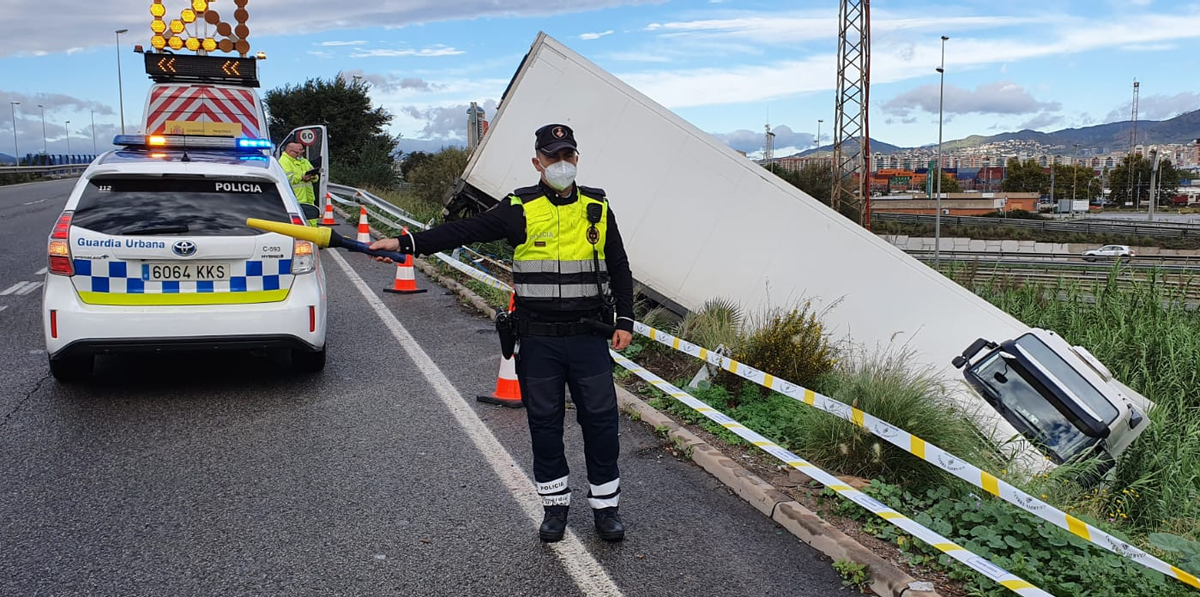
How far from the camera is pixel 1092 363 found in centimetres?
830

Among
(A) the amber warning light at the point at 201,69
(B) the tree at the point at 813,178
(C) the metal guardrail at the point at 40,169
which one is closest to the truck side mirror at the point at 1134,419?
(A) the amber warning light at the point at 201,69

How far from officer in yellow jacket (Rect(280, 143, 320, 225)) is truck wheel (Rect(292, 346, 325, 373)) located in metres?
6.06

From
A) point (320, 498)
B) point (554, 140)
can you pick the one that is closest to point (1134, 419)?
point (554, 140)

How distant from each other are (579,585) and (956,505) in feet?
6.72

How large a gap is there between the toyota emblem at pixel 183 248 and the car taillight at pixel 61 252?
27.6 inches

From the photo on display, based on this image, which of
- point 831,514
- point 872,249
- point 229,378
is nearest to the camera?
point 831,514

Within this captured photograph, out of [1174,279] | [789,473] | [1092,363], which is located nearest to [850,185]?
[1174,279]

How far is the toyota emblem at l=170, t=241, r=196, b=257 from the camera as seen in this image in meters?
6.48

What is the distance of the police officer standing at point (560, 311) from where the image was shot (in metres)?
4.44

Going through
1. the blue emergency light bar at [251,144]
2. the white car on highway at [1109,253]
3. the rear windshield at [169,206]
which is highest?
the blue emergency light bar at [251,144]

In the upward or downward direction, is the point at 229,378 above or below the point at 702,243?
below

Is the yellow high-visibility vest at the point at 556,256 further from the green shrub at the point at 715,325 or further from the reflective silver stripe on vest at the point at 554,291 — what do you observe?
the green shrub at the point at 715,325

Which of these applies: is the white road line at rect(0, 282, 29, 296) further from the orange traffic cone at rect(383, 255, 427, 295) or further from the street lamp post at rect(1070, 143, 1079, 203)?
the street lamp post at rect(1070, 143, 1079, 203)

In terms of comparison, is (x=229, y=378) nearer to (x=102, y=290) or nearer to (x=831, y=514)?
(x=102, y=290)
